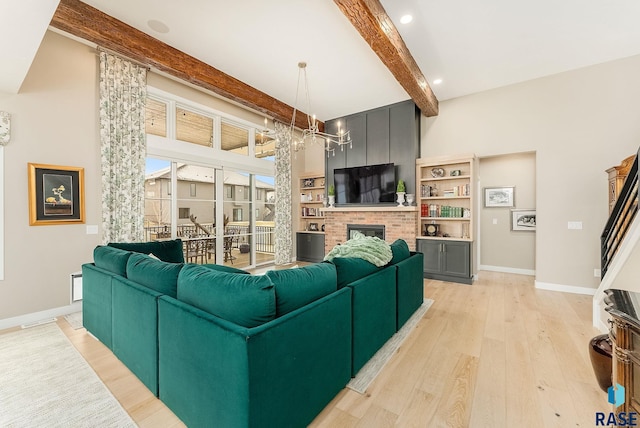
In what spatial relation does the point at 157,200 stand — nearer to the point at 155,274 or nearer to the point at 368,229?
the point at 155,274

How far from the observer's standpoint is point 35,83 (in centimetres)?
307

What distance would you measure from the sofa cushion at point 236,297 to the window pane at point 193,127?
3.89 meters

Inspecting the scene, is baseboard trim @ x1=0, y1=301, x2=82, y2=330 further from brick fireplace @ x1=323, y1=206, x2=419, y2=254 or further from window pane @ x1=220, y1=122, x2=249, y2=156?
brick fireplace @ x1=323, y1=206, x2=419, y2=254

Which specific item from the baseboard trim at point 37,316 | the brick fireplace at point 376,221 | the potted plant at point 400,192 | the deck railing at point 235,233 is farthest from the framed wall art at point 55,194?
the potted plant at point 400,192

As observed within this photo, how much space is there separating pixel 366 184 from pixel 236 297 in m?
4.75

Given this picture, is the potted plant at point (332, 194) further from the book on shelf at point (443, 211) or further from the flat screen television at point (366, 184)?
the book on shelf at point (443, 211)

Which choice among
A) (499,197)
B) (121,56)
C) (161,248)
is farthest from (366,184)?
(121,56)

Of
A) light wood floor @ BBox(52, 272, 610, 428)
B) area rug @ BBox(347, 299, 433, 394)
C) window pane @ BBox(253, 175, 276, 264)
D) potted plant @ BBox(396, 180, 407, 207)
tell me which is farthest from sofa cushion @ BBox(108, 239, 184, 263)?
potted plant @ BBox(396, 180, 407, 207)

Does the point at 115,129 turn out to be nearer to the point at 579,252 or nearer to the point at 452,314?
the point at 452,314

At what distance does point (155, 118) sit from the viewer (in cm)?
427

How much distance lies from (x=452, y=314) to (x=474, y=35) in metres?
3.56

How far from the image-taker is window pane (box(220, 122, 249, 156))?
5359mm

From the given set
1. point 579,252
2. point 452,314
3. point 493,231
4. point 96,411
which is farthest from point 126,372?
point 493,231

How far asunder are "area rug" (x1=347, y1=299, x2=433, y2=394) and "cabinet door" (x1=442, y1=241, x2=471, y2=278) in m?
1.94
